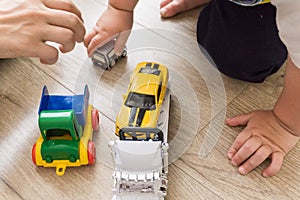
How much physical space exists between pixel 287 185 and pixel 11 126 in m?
0.43

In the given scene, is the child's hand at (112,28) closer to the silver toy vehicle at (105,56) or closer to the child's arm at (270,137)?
the silver toy vehicle at (105,56)

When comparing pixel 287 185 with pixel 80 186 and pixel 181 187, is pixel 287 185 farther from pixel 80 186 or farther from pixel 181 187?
pixel 80 186

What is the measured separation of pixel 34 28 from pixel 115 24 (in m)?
0.16

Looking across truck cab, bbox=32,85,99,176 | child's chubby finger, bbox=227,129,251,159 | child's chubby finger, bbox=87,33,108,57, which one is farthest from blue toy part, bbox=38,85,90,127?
child's chubby finger, bbox=227,129,251,159

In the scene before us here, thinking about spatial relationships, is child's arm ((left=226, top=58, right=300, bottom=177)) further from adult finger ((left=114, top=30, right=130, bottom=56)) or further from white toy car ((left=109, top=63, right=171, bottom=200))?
adult finger ((left=114, top=30, right=130, bottom=56))

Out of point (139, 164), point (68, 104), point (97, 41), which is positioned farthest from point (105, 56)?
point (139, 164)

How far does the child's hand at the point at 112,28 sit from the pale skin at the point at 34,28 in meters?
0.09

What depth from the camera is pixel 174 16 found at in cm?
95

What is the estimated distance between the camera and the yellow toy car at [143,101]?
2.33 ft

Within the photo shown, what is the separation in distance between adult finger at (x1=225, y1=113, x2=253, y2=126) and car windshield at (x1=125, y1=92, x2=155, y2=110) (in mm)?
133

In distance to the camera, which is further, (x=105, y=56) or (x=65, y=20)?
(x=105, y=56)

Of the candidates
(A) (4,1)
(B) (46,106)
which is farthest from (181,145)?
(A) (4,1)

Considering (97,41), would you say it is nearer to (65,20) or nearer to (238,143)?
(65,20)

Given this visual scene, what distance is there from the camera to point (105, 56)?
827 millimetres
